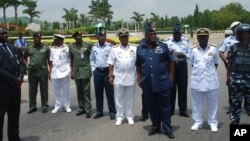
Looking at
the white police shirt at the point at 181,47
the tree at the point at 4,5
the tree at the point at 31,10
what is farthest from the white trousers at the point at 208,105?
the tree at the point at 31,10

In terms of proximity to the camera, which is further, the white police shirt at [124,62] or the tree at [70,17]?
the tree at [70,17]

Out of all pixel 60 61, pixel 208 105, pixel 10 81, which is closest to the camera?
pixel 10 81

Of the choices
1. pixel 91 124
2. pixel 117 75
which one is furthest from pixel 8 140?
pixel 117 75

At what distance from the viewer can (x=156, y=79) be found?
6.82 meters

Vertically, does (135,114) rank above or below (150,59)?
below

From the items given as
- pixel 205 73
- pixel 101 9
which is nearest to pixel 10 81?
pixel 205 73

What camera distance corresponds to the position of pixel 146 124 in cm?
783

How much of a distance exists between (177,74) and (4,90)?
362 centimetres

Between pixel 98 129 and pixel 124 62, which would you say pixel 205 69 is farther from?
pixel 98 129

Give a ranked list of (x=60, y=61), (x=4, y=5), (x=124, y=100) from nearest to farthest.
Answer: (x=124, y=100)
(x=60, y=61)
(x=4, y=5)

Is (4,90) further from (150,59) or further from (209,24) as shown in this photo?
(209,24)

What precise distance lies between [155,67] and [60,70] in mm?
3061

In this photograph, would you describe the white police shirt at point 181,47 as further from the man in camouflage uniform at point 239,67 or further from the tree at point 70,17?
the tree at point 70,17

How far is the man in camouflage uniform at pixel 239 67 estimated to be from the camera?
20.9ft
